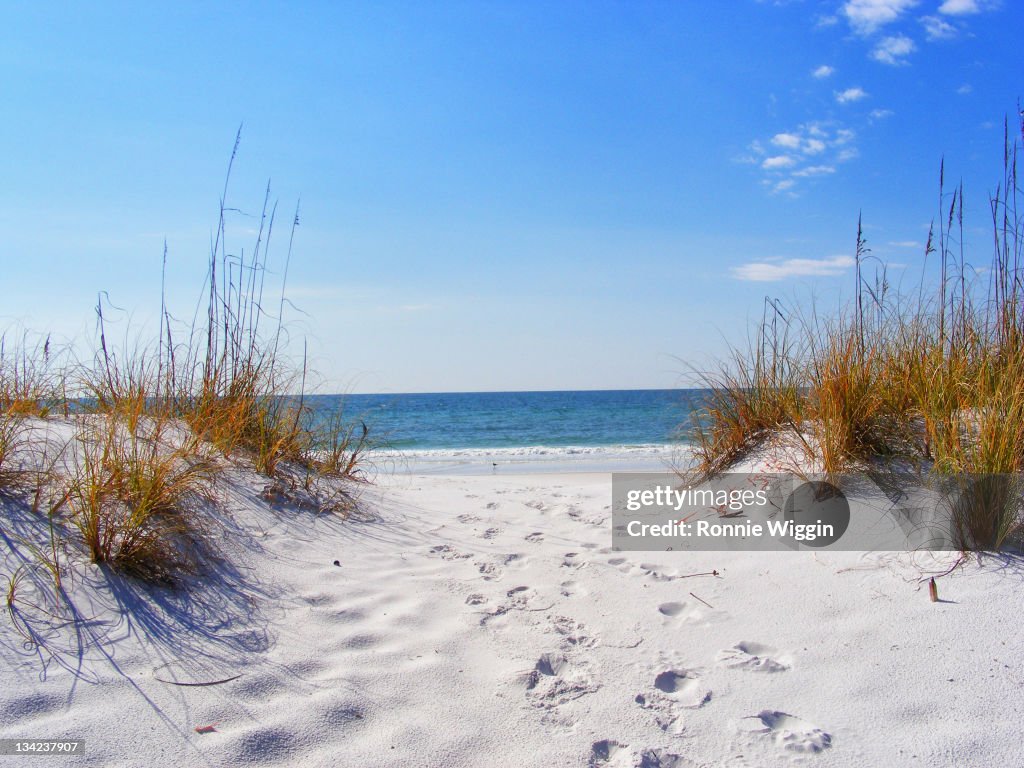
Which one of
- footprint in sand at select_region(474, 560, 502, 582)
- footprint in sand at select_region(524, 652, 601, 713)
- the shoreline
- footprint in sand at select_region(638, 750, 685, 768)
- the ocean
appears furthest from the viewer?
the shoreline

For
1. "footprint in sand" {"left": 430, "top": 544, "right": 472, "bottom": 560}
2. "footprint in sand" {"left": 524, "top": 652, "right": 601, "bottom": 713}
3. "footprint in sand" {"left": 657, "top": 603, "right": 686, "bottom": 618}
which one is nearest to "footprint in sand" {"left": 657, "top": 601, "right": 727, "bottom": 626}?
"footprint in sand" {"left": 657, "top": 603, "right": 686, "bottom": 618}

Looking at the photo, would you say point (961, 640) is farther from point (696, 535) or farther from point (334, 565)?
point (334, 565)

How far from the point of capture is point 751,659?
2.07 metres

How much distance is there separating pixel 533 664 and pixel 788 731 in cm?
75

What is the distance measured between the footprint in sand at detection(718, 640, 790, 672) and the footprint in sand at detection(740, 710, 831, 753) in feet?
0.78

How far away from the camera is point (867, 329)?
3777mm

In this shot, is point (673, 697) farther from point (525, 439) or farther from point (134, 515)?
point (525, 439)

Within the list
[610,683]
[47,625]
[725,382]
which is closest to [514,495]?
[725,382]

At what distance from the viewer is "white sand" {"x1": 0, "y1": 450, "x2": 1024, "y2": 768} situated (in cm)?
163

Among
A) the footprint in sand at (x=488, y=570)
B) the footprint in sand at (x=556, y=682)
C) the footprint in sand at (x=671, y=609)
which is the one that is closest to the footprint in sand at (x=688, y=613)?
the footprint in sand at (x=671, y=609)

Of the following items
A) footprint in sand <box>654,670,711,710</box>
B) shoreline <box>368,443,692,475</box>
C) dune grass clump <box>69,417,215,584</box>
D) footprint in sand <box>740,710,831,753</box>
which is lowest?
shoreline <box>368,443,692,475</box>

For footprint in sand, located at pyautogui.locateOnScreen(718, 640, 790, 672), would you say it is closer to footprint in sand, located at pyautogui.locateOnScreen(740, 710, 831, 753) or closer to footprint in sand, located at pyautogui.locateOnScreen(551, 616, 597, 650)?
footprint in sand, located at pyautogui.locateOnScreen(740, 710, 831, 753)

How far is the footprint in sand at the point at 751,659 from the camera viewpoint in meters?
2.02

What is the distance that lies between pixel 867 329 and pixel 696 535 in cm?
163
